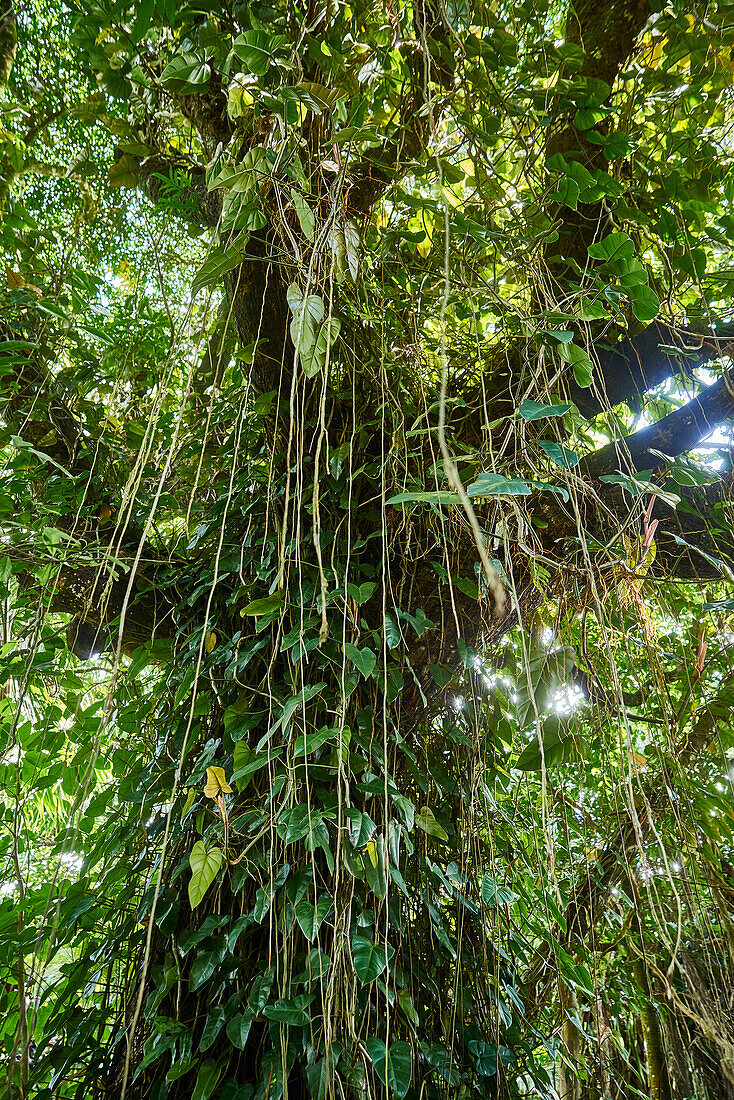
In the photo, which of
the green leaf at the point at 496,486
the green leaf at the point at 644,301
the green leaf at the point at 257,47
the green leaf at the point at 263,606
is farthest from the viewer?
the green leaf at the point at 263,606

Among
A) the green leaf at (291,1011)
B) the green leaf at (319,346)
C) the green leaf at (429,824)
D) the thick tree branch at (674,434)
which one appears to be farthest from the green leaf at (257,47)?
the green leaf at (291,1011)

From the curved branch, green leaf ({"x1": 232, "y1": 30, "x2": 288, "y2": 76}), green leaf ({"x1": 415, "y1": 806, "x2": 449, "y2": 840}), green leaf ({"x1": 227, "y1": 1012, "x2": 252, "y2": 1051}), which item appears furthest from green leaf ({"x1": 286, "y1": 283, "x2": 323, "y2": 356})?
the curved branch

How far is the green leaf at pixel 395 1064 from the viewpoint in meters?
0.77

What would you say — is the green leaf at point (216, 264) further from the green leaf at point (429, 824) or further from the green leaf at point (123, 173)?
the green leaf at point (429, 824)

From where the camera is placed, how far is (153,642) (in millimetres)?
1320

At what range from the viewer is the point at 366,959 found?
0.81 m

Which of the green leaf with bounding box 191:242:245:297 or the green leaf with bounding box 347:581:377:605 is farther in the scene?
the green leaf with bounding box 347:581:377:605

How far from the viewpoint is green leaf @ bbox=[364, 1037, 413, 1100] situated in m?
0.77

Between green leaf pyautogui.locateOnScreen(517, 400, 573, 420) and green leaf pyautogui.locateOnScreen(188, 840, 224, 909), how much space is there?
0.78m

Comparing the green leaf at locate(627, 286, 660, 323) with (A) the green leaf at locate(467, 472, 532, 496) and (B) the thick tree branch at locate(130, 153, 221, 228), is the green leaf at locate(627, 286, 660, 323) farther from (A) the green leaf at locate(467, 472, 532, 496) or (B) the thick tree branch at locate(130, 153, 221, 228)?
(B) the thick tree branch at locate(130, 153, 221, 228)

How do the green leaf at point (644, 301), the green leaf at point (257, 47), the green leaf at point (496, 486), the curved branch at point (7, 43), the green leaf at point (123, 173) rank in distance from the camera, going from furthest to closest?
the curved branch at point (7, 43) < the green leaf at point (123, 173) < the green leaf at point (644, 301) < the green leaf at point (257, 47) < the green leaf at point (496, 486)

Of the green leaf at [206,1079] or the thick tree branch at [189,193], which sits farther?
the thick tree branch at [189,193]

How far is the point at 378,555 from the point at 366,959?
26.0 inches

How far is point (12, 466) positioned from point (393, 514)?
2.72 feet
